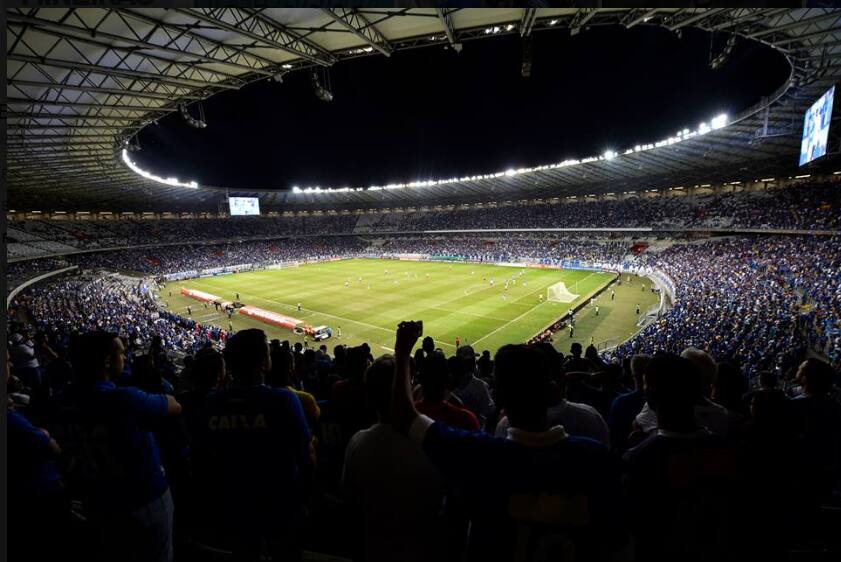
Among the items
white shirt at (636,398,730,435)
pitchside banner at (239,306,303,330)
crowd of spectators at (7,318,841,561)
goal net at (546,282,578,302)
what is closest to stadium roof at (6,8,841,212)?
white shirt at (636,398,730,435)

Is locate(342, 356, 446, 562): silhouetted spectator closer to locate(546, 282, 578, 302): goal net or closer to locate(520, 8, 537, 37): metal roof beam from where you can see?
locate(520, 8, 537, 37): metal roof beam

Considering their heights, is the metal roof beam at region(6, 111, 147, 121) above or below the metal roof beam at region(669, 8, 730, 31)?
above

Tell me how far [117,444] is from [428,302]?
31.4 m

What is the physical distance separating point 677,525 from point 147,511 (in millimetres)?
3513

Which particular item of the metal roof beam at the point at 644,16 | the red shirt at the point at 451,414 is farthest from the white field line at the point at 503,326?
the red shirt at the point at 451,414

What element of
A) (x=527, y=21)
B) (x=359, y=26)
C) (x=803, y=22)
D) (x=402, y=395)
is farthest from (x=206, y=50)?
(x=803, y=22)

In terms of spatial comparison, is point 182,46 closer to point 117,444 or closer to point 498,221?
point 117,444

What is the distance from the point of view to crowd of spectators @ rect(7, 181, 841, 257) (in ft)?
131

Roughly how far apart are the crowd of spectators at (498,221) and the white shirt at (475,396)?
144ft

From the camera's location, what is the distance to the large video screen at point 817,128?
18.7 m

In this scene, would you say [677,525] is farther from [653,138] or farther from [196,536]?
[653,138]

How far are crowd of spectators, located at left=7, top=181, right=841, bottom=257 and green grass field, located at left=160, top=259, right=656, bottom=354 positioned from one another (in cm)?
1530

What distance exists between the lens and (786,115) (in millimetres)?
27766

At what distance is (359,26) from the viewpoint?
12094 mm
